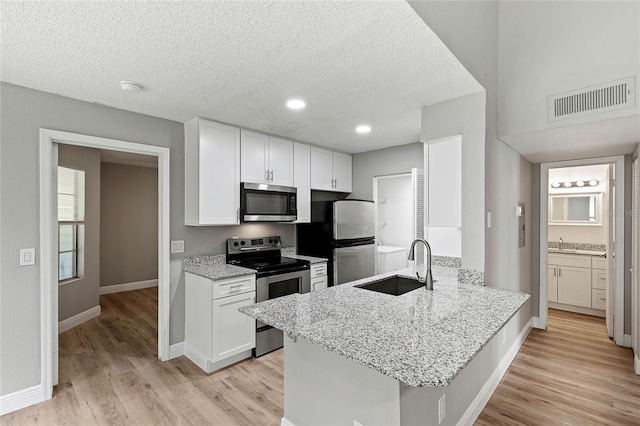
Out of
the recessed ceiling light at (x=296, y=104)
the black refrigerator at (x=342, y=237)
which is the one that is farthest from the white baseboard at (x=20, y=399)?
the recessed ceiling light at (x=296, y=104)

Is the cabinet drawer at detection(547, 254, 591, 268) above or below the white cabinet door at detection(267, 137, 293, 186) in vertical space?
below

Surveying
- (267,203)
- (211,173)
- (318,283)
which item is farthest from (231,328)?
(211,173)

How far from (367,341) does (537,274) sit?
3.72 meters

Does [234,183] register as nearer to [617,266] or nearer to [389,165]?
[389,165]

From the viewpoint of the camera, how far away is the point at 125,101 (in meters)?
2.60

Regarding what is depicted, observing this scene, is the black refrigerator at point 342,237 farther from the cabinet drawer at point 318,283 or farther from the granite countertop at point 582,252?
the granite countertop at point 582,252

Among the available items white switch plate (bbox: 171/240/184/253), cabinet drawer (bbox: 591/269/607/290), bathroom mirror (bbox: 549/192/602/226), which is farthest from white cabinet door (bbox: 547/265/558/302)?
white switch plate (bbox: 171/240/184/253)

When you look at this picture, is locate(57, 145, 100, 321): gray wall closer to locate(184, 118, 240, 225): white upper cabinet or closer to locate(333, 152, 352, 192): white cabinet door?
locate(184, 118, 240, 225): white upper cabinet

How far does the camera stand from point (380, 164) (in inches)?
177

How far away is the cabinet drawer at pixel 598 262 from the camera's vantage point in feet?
13.6

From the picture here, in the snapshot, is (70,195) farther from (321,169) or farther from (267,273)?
(321,169)

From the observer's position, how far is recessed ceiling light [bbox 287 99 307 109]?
2.55 m

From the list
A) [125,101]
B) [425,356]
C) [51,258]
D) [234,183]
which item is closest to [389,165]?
[234,183]

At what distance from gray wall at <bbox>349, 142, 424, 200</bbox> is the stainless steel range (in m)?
1.64
